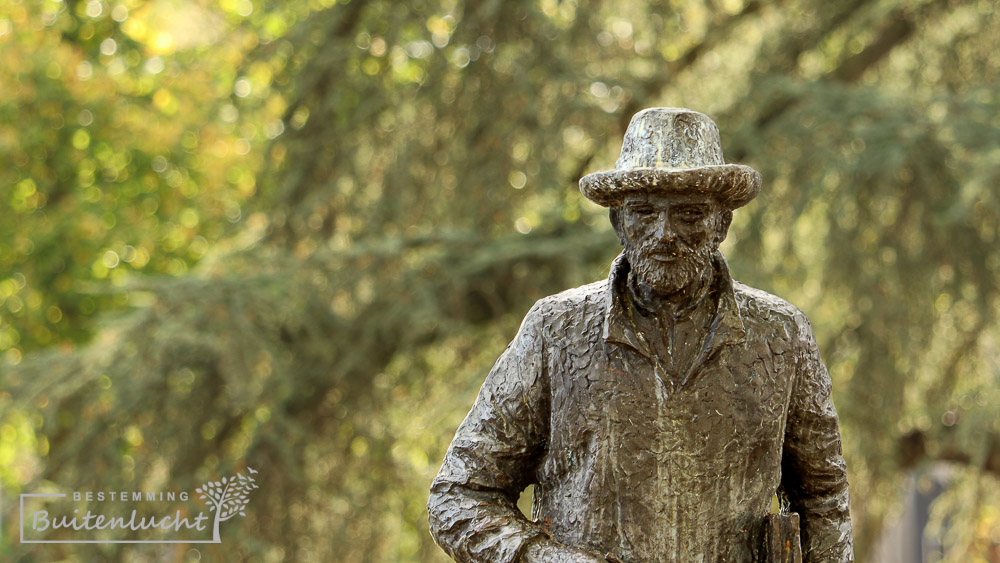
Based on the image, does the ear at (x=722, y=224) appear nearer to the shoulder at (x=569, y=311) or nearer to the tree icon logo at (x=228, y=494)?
the shoulder at (x=569, y=311)

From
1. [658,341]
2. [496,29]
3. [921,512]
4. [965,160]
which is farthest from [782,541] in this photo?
[921,512]

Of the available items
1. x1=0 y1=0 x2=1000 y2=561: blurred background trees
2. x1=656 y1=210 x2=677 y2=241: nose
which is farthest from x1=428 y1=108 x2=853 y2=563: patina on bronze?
x1=0 y1=0 x2=1000 y2=561: blurred background trees

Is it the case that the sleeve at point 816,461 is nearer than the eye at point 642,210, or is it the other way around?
the eye at point 642,210

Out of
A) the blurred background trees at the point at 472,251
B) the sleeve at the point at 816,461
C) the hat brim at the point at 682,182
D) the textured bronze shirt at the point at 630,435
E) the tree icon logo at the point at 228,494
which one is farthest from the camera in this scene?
the blurred background trees at the point at 472,251

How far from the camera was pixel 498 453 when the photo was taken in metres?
2.19

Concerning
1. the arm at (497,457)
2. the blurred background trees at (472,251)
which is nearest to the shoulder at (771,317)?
the arm at (497,457)

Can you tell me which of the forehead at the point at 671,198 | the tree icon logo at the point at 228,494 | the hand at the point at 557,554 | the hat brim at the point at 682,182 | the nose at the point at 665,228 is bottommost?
the tree icon logo at the point at 228,494

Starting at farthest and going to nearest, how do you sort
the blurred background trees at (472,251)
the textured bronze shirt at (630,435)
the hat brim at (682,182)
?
the blurred background trees at (472,251)
the textured bronze shirt at (630,435)
the hat brim at (682,182)

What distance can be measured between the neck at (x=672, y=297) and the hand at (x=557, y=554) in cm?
46

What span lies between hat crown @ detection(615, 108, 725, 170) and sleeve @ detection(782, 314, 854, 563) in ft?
1.36

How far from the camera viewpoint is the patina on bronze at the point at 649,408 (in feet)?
6.79

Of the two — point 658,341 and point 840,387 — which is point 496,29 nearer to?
point 840,387

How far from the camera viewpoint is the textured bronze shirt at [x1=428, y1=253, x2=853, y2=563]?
211 cm

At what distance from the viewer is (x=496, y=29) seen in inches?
240
